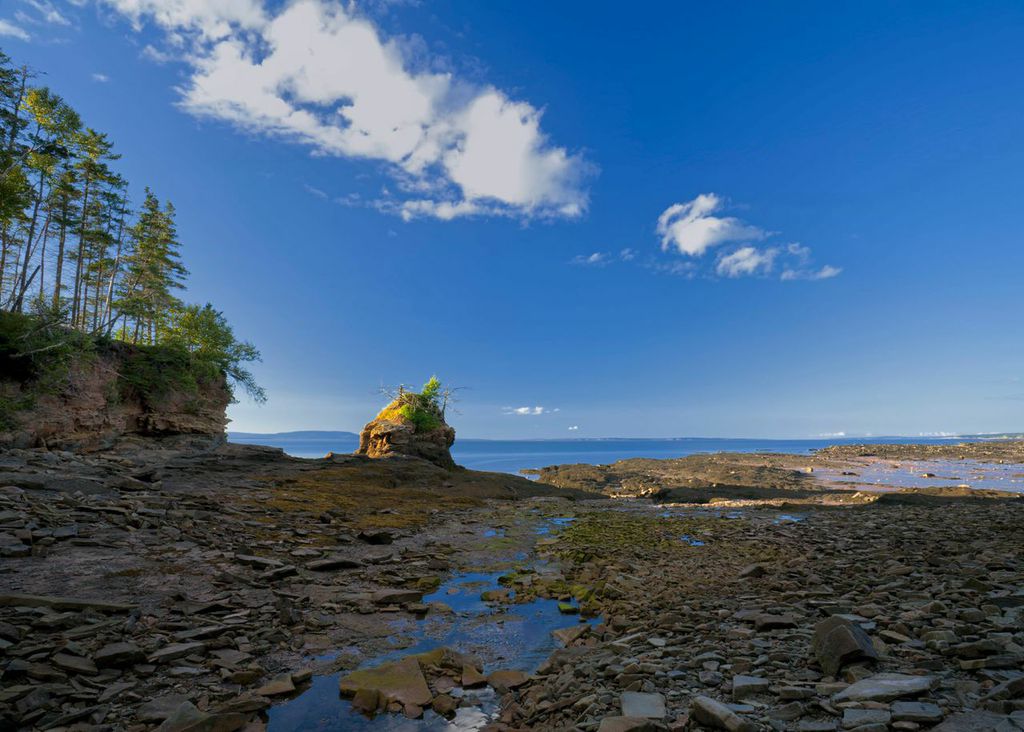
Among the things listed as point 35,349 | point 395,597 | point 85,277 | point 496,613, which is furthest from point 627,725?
point 85,277

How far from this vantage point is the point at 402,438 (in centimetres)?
3809

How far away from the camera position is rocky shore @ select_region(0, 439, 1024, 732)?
483cm

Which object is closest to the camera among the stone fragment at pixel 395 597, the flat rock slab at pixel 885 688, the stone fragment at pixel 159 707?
the flat rock slab at pixel 885 688

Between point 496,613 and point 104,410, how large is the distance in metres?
30.8

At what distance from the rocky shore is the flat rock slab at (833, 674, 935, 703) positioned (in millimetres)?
26

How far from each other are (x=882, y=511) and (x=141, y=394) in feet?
152

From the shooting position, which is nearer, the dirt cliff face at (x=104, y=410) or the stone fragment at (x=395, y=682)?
the stone fragment at (x=395, y=682)

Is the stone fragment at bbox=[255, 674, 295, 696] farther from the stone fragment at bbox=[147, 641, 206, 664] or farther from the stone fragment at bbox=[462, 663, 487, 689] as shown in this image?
the stone fragment at bbox=[462, 663, 487, 689]

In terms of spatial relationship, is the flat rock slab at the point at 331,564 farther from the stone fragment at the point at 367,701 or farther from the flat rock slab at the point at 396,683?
the stone fragment at the point at 367,701

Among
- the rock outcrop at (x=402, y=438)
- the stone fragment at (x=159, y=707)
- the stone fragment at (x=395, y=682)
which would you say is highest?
the rock outcrop at (x=402, y=438)

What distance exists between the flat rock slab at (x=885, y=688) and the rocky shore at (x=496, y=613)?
26 mm

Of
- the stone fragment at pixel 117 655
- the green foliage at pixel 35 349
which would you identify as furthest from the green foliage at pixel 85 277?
the stone fragment at pixel 117 655

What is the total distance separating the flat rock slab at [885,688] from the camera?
4234mm

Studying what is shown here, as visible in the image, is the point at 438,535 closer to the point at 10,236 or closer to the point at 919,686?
the point at 919,686
